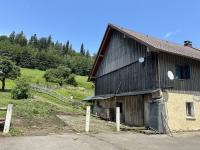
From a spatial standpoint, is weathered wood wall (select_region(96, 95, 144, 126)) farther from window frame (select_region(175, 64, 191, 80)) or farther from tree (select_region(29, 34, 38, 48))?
tree (select_region(29, 34, 38, 48))

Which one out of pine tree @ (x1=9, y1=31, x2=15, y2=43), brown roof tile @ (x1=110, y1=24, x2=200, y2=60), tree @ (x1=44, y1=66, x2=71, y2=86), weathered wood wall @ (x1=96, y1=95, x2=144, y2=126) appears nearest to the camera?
brown roof tile @ (x1=110, y1=24, x2=200, y2=60)

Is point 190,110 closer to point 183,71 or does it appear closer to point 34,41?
point 183,71

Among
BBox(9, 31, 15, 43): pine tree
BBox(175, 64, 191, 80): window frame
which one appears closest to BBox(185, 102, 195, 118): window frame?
BBox(175, 64, 191, 80): window frame

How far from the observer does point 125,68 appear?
20938mm

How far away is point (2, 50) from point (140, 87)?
313 ft

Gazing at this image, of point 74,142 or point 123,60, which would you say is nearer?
point 74,142

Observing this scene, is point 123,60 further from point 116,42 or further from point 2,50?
point 2,50

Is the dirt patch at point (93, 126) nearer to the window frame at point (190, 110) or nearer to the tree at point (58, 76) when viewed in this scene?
the window frame at point (190, 110)

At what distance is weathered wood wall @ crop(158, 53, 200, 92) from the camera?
53.6 ft

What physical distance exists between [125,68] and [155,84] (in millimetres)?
5185

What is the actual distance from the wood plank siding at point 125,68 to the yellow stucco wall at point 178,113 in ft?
5.10

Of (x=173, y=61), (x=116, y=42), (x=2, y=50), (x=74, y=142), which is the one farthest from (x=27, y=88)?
(x=2, y=50)

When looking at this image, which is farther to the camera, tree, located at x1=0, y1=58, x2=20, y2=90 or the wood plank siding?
tree, located at x1=0, y1=58, x2=20, y2=90

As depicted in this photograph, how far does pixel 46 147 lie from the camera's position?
869 cm
